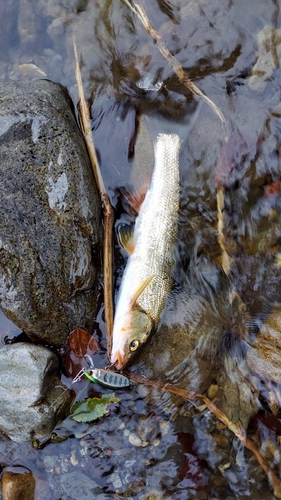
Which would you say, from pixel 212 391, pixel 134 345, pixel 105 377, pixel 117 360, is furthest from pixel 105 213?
pixel 212 391

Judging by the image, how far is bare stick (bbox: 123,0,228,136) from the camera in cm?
541

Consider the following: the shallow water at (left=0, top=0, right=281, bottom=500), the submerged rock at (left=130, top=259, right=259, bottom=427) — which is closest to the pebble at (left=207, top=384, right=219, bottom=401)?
the submerged rock at (left=130, top=259, right=259, bottom=427)

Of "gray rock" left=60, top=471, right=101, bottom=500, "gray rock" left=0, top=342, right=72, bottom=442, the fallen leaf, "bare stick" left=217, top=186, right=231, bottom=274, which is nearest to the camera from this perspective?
"gray rock" left=0, top=342, right=72, bottom=442

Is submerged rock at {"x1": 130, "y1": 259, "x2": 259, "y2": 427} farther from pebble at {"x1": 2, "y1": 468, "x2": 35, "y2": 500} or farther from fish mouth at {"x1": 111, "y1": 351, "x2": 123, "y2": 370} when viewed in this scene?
pebble at {"x1": 2, "y1": 468, "x2": 35, "y2": 500}

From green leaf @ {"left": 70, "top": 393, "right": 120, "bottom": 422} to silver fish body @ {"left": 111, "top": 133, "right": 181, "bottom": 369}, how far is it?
0.55 m

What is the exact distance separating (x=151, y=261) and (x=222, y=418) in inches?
78.4

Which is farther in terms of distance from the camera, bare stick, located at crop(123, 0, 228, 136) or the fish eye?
bare stick, located at crop(123, 0, 228, 136)

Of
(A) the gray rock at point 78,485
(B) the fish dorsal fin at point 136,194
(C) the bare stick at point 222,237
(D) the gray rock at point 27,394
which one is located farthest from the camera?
(C) the bare stick at point 222,237

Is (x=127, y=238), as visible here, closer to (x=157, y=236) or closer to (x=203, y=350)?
(x=157, y=236)

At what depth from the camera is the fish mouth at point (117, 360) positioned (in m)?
4.72

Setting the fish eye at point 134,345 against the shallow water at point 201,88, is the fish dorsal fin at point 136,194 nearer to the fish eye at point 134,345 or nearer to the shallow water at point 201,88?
the shallow water at point 201,88

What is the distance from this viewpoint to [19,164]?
4570 mm

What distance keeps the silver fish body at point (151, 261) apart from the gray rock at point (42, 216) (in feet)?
1.62

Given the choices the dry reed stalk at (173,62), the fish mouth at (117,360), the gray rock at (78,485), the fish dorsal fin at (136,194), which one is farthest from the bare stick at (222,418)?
the dry reed stalk at (173,62)
